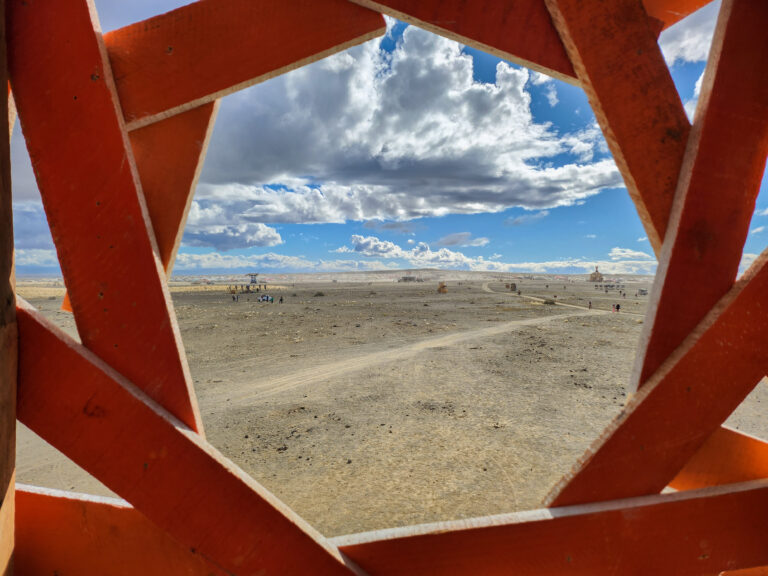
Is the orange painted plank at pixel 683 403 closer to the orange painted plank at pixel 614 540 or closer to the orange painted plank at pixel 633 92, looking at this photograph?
the orange painted plank at pixel 614 540

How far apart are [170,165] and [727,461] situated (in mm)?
2383

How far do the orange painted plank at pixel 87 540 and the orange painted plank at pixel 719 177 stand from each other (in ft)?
5.91

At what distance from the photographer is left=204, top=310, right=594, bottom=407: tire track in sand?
739 centimetres

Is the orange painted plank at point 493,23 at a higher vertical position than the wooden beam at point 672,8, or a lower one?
lower

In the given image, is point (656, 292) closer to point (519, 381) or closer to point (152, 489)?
point (152, 489)

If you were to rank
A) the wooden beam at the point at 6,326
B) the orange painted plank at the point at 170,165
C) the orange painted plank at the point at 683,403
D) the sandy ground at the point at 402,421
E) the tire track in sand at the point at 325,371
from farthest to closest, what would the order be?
the tire track in sand at the point at 325,371
the sandy ground at the point at 402,421
the orange painted plank at the point at 170,165
the orange painted plank at the point at 683,403
the wooden beam at the point at 6,326

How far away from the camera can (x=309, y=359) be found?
34.4ft

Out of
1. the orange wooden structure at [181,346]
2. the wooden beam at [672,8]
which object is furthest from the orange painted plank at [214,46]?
the wooden beam at [672,8]

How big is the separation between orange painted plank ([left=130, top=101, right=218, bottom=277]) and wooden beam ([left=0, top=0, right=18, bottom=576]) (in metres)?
0.38

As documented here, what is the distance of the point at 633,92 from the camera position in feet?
4.02

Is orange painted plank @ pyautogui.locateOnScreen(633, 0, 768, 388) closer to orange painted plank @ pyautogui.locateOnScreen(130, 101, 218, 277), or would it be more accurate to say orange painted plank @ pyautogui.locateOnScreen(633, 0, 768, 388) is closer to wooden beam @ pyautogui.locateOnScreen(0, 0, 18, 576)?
orange painted plank @ pyautogui.locateOnScreen(130, 101, 218, 277)

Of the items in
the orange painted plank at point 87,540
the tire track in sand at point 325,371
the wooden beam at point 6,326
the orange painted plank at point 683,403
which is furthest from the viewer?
the tire track in sand at point 325,371

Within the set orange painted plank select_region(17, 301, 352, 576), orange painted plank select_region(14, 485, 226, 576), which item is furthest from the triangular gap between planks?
orange painted plank select_region(14, 485, 226, 576)

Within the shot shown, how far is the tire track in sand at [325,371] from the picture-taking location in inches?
291
